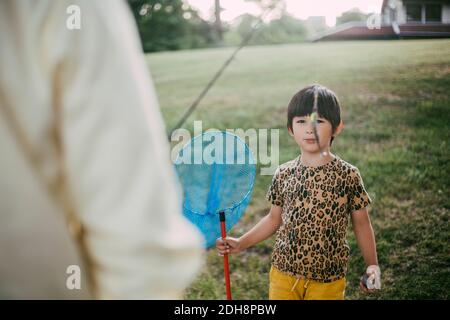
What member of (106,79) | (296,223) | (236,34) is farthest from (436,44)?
(106,79)

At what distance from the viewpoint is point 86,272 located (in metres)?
0.61

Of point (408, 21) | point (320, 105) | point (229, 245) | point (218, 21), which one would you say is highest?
point (218, 21)

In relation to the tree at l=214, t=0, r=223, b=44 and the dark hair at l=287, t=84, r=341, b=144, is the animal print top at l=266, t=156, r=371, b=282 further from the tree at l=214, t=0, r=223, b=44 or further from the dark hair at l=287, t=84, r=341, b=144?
the tree at l=214, t=0, r=223, b=44

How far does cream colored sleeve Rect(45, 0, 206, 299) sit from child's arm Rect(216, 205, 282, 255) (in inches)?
55.3

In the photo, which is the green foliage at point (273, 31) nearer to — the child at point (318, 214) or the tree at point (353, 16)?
the tree at point (353, 16)

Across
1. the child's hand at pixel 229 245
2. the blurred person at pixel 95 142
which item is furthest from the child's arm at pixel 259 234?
the blurred person at pixel 95 142

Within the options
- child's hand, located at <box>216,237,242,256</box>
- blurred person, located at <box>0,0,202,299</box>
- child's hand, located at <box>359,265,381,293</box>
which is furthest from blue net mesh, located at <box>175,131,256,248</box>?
blurred person, located at <box>0,0,202,299</box>

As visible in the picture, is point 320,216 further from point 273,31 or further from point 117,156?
point 273,31

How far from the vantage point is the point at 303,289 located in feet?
6.03

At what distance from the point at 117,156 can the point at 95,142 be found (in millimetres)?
29

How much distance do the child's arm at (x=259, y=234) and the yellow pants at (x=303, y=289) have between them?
168 millimetres

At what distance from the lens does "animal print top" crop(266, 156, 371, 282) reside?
1.79 metres

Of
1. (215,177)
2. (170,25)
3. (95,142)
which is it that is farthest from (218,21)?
(95,142)

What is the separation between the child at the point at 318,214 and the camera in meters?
1.79
